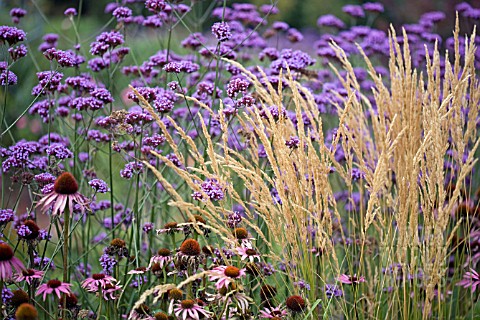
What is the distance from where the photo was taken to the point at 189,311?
68.3 inches

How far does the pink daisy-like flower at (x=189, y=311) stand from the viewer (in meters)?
1.72

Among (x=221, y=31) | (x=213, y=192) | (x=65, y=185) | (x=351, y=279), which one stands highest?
(x=221, y=31)

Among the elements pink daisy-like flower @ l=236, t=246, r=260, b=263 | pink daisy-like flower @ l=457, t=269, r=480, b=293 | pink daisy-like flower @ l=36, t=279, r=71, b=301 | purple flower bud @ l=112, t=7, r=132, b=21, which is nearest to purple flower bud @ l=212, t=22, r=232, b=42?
purple flower bud @ l=112, t=7, r=132, b=21

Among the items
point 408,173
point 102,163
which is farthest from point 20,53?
point 102,163

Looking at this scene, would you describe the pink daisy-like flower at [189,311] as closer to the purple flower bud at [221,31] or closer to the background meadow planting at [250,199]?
the background meadow planting at [250,199]

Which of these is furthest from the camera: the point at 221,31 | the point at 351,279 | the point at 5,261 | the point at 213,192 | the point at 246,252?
the point at 221,31

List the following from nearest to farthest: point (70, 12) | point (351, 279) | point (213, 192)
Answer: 1. point (213, 192)
2. point (351, 279)
3. point (70, 12)

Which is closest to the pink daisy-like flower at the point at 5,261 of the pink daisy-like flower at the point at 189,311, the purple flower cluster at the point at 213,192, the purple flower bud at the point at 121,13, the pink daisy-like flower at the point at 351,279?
the pink daisy-like flower at the point at 189,311

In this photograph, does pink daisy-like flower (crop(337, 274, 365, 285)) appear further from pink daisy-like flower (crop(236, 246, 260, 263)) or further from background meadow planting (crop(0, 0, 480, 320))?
pink daisy-like flower (crop(236, 246, 260, 263))

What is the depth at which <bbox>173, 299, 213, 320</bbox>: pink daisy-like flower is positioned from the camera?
5.65 ft

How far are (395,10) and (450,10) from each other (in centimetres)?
235

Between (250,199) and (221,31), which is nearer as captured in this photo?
(250,199)

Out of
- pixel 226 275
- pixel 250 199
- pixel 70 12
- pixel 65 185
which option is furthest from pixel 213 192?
pixel 70 12

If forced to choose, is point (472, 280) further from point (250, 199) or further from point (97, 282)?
point (97, 282)
